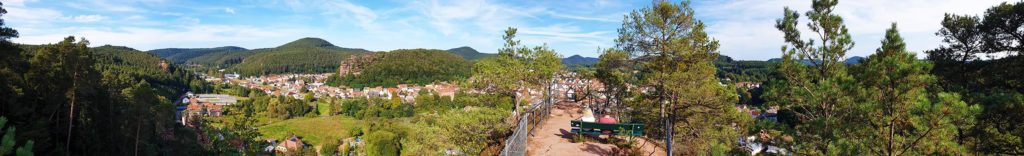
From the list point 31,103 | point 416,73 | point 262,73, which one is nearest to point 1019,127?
point 31,103

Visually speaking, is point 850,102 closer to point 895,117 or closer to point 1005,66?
point 895,117

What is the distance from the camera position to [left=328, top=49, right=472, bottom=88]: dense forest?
12350cm

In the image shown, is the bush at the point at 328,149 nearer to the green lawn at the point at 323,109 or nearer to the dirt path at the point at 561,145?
the dirt path at the point at 561,145

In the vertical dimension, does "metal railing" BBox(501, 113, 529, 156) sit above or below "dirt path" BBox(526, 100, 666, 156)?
above

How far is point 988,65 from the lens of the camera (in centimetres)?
888

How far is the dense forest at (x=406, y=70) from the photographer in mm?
123500

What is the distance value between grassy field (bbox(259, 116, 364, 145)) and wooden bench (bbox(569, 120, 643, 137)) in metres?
41.8

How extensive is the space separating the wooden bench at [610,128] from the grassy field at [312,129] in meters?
41.8

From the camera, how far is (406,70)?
130 m

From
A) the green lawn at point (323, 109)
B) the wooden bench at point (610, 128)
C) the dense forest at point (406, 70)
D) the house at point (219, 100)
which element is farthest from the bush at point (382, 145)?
the dense forest at point (406, 70)

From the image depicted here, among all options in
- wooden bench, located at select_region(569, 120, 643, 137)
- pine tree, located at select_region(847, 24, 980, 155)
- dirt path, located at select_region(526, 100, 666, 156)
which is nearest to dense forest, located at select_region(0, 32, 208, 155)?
dirt path, located at select_region(526, 100, 666, 156)

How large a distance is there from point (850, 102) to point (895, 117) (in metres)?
0.80

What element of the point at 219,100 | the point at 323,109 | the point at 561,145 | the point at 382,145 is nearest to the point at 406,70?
the point at 219,100

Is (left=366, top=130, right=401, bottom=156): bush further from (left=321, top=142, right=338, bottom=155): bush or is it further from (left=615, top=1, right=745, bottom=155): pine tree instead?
(left=615, top=1, right=745, bottom=155): pine tree
